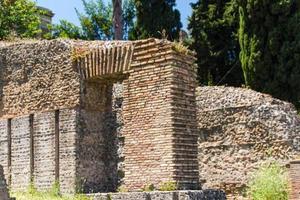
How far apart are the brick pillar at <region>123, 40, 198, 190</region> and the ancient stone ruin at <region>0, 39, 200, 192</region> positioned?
1cm

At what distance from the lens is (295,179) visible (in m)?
11.3

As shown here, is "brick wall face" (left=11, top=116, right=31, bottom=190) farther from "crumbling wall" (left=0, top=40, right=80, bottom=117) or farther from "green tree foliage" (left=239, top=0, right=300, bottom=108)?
"green tree foliage" (left=239, top=0, right=300, bottom=108)

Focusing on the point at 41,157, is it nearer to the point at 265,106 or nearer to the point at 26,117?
the point at 26,117

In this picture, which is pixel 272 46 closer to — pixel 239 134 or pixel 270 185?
pixel 239 134

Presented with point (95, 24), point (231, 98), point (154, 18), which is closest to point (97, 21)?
point (95, 24)

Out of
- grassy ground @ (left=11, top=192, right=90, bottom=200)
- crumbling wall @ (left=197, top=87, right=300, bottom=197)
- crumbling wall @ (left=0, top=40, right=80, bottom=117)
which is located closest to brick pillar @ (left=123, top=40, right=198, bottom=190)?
grassy ground @ (left=11, top=192, right=90, bottom=200)

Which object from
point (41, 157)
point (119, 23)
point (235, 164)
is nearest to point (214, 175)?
point (235, 164)

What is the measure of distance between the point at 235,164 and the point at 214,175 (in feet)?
1.54

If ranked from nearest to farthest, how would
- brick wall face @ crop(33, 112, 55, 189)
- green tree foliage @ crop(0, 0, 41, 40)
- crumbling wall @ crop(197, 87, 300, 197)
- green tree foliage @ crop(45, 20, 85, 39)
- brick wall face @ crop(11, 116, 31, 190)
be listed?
brick wall face @ crop(33, 112, 55, 189)
brick wall face @ crop(11, 116, 31, 190)
crumbling wall @ crop(197, 87, 300, 197)
green tree foliage @ crop(0, 0, 41, 40)
green tree foliage @ crop(45, 20, 85, 39)

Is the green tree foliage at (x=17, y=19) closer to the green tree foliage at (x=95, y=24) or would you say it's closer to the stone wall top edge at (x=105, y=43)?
the green tree foliage at (x=95, y=24)

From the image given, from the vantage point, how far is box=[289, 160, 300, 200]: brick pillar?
1125 centimetres

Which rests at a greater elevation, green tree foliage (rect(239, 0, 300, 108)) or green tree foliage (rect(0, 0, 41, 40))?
green tree foliage (rect(0, 0, 41, 40))

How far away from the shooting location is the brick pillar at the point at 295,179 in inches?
443

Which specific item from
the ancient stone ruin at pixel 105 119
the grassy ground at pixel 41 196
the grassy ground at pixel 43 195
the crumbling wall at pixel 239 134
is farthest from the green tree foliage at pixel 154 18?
the grassy ground at pixel 41 196
